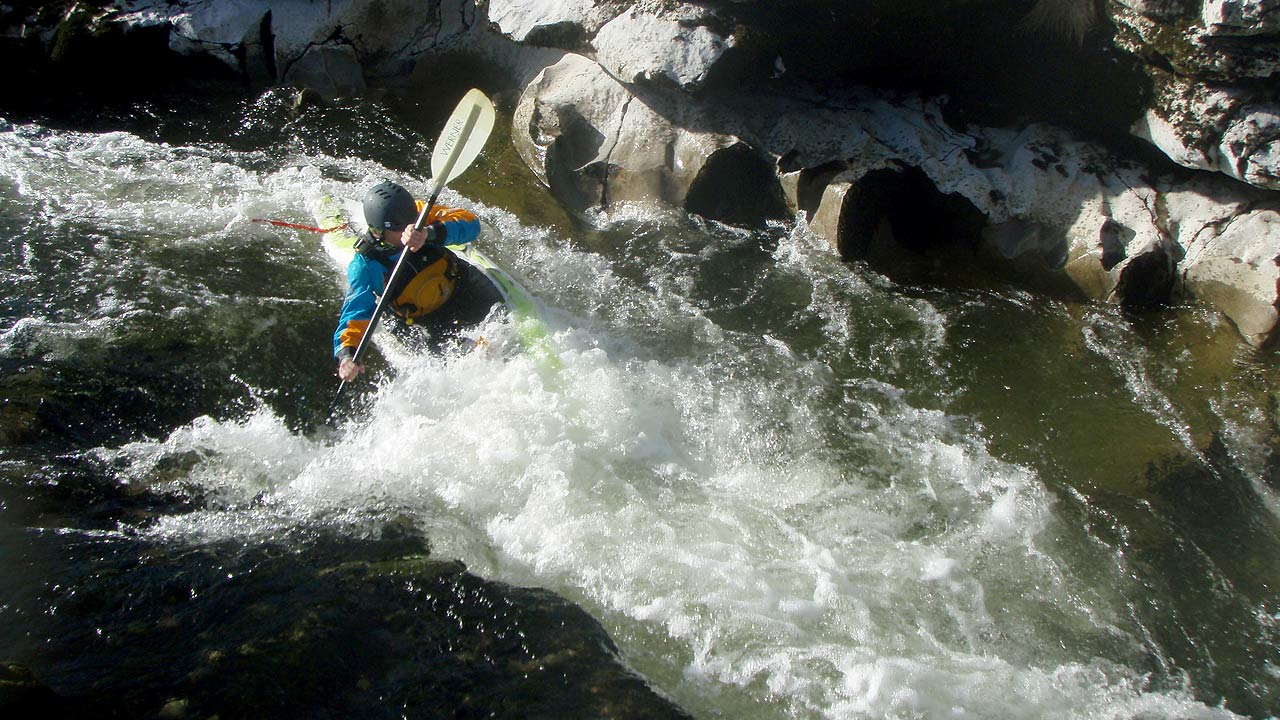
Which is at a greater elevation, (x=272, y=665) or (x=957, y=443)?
(x=957, y=443)

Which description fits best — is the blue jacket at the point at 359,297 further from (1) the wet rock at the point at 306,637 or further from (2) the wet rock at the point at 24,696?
(2) the wet rock at the point at 24,696

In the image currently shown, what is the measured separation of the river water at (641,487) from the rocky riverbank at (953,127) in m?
0.38

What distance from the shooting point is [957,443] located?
4.56m

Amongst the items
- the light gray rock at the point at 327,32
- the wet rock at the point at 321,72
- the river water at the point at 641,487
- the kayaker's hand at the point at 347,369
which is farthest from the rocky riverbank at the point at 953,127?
the kayaker's hand at the point at 347,369

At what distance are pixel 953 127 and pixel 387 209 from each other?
4.35 metres

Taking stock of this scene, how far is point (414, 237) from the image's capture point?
4.64 m

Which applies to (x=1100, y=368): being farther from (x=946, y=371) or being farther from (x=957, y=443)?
(x=957, y=443)

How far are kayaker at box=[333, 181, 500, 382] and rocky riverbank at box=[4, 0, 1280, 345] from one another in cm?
197

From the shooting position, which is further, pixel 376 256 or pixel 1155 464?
pixel 376 256

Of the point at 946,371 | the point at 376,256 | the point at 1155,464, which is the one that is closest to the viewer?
the point at 1155,464

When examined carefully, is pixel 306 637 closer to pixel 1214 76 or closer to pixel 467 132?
pixel 467 132

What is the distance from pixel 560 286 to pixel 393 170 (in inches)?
93.1

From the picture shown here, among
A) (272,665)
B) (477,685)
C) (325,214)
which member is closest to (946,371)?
(477,685)

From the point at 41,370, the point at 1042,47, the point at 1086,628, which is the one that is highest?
the point at 1042,47
